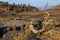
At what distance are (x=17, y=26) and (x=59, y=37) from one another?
5356 millimetres

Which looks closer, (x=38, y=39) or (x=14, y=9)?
(x=38, y=39)

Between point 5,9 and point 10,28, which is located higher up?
point 10,28

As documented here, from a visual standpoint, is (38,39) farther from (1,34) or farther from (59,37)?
(1,34)

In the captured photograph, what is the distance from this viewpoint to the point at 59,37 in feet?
65.9

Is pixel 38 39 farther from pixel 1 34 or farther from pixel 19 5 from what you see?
pixel 19 5

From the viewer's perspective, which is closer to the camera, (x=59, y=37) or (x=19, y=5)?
(x=59, y=37)

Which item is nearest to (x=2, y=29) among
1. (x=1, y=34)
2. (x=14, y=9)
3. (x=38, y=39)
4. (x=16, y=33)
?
(x=1, y=34)

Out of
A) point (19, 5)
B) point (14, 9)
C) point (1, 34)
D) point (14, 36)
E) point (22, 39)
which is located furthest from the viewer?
point (19, 5)

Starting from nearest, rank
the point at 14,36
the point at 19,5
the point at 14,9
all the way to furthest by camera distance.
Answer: the point at 14,36
the point at 14,9
the point at 19,5

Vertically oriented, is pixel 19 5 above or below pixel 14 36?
below

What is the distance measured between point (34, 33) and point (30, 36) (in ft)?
1.28

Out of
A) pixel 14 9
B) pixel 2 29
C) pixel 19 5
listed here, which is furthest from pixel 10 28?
pixel 19 5

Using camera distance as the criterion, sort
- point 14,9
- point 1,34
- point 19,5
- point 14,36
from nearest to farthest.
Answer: point 14,36
point 1,34
point 14,9
point 19,5

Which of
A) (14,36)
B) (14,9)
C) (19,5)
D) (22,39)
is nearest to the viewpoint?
(22,39)
